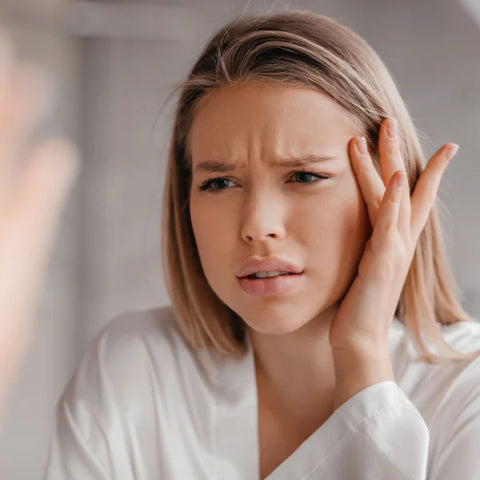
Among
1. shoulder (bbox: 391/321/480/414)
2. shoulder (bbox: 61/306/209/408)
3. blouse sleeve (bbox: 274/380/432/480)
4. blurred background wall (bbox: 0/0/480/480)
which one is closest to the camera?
blouse sleeve (bbox: 274/380/432/480)

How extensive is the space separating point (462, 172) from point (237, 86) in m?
0.62

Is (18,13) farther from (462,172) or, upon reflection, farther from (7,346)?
(462,172)

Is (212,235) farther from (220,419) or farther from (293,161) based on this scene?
(220,419)

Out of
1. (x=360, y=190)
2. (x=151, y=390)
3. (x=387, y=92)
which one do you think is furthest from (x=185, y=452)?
(x=387, y=92)

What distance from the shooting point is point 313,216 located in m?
0.88

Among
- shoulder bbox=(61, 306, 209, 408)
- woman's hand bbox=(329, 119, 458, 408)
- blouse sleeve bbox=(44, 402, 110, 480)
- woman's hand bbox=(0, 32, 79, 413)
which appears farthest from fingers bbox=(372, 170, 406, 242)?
woman's hand bbox=(0, 32, 79, 413)

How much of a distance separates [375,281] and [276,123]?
0.24 metres

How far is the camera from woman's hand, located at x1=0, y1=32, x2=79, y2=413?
1791 mm

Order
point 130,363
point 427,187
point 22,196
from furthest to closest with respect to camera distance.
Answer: point 22,196
point 130,363
point 427,187

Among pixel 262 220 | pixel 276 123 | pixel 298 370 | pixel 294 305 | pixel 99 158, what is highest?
pixel 99 158

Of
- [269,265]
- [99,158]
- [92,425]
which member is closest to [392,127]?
[269,265]

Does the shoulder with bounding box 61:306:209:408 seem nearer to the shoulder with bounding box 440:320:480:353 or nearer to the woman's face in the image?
the woman's face

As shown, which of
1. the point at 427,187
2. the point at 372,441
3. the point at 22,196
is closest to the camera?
the point at 372,441

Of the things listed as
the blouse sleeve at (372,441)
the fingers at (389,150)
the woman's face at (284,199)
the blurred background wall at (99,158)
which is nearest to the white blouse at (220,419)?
the blouse sleeve at (372,441)
